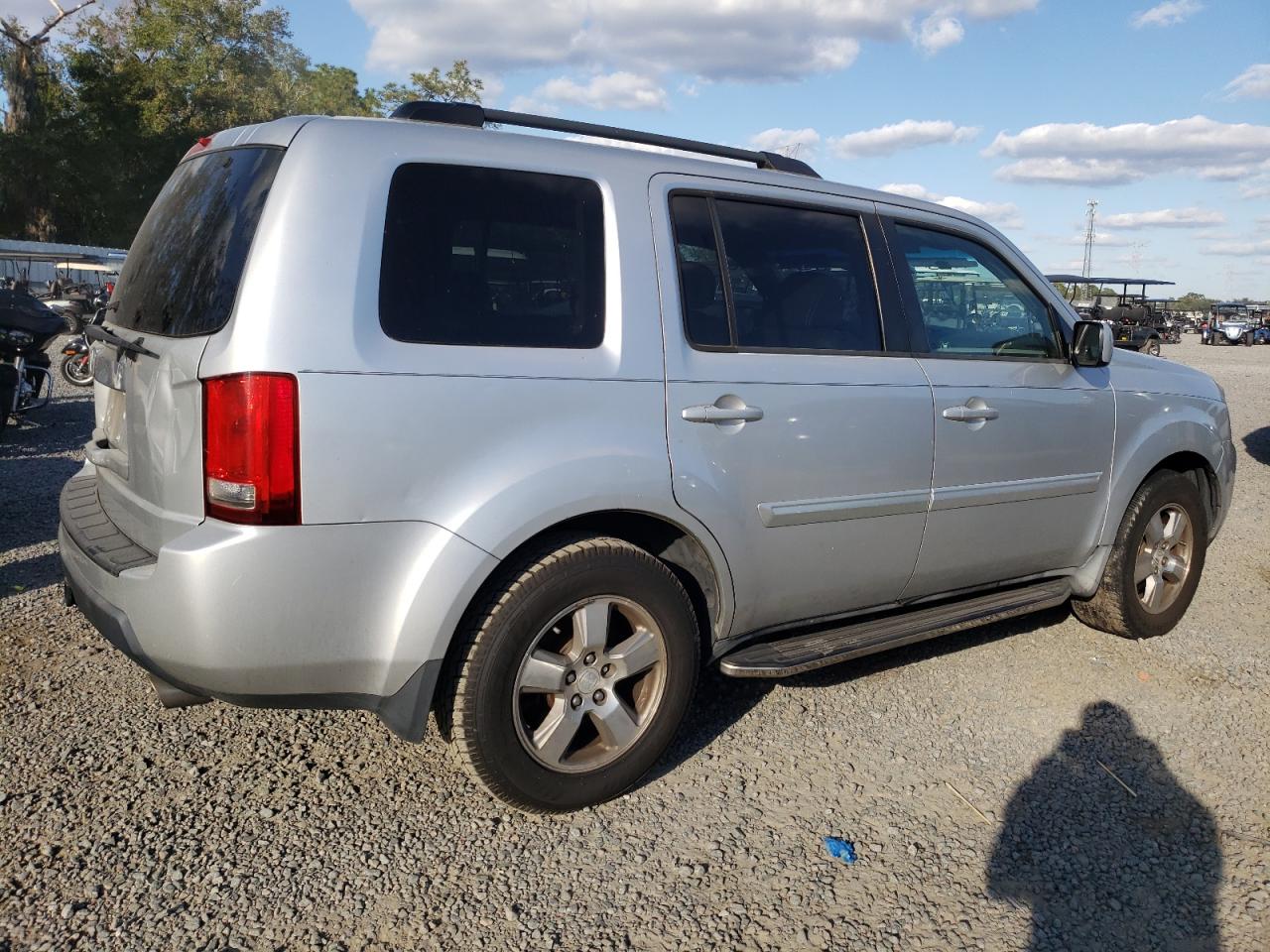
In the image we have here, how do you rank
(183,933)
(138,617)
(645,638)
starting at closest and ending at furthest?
(183,933) < (138,617) < (645,638)

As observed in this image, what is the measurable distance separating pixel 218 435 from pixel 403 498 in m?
0.47

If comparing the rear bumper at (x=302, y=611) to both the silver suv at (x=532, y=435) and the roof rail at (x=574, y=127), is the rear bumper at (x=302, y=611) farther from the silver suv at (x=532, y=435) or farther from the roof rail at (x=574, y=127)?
the roof rail at (x=574, y=127)

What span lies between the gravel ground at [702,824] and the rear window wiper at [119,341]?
1308mm

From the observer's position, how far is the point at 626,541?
9.89 ft

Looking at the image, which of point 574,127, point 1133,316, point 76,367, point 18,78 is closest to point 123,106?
point 18,78

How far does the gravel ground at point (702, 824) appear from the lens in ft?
8.38

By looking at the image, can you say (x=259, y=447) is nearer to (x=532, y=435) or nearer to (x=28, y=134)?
(x=532, y=435)

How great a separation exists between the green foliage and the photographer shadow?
4101cm

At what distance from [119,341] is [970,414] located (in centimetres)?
289

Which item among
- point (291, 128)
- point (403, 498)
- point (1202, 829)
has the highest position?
point (291, 128)

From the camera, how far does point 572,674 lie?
296cm

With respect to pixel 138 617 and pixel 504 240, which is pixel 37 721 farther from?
pixel 504 240

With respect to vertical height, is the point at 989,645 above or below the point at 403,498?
below

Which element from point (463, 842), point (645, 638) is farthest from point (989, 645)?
point (463, 842)
